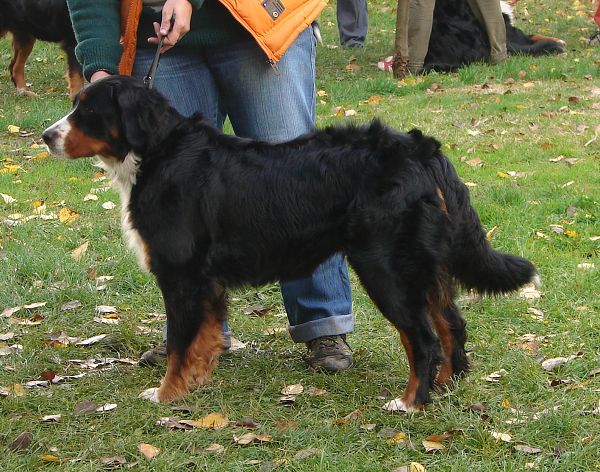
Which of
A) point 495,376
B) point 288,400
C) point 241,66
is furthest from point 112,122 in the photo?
point 495,376

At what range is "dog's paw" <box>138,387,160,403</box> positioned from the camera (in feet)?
12.9

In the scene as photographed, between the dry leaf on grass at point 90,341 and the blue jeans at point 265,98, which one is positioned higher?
the blue jeans at point 265,98

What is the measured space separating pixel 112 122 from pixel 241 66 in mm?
670

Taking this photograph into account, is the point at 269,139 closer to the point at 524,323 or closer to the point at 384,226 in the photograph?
the point at 384,226

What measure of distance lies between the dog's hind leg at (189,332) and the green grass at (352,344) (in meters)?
0.09

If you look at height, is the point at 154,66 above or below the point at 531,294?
above

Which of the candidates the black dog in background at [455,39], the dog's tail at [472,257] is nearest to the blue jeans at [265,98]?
the dog's tail at [472,257]

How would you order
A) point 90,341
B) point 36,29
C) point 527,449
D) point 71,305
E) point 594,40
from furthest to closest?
point 594,40, point 36,29, point 71,305, point 90,341, point 527,449

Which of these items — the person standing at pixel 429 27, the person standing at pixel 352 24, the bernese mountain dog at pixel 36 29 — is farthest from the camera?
the person standing at pixel 352 24

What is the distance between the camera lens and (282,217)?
12.3 ft

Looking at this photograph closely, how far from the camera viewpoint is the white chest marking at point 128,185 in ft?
12.7

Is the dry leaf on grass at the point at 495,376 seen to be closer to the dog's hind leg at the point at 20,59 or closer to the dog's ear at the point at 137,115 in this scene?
the dog's ear at the point at 137,115

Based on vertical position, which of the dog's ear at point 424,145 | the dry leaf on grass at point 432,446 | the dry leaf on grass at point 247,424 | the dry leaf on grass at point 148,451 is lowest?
the dry leaf on grass at point 247,424

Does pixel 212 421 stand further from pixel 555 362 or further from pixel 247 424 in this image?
pixel 555 362
